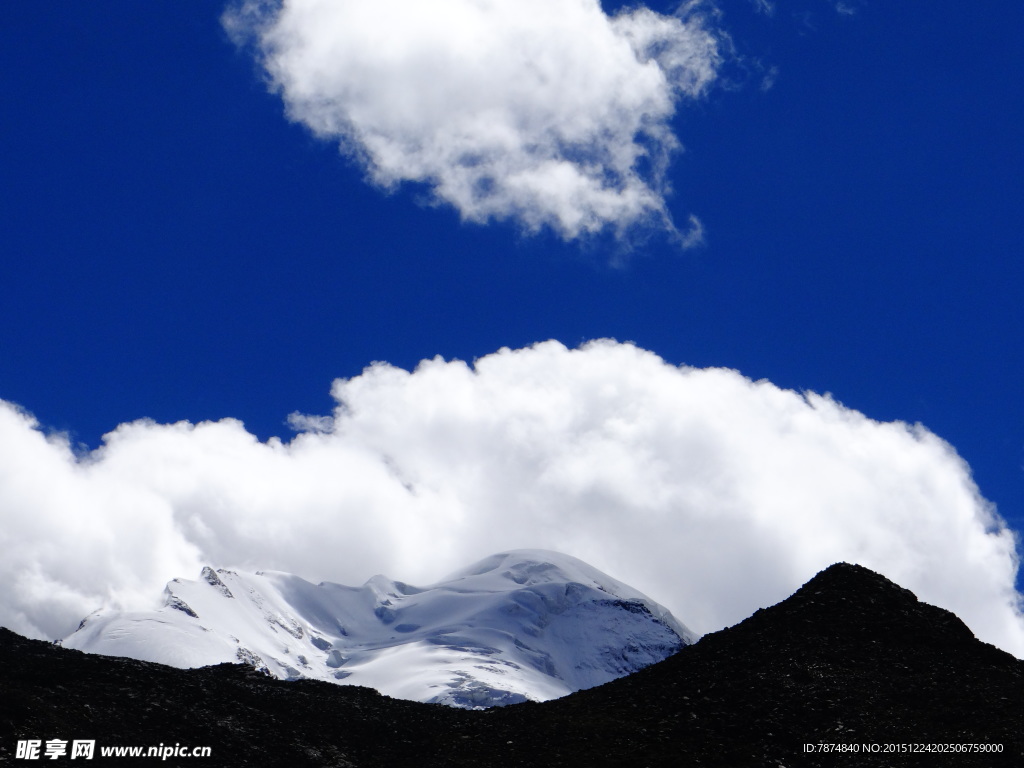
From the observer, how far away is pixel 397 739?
51.0 metres

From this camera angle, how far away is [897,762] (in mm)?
44156

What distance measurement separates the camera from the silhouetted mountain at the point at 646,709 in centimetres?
4575

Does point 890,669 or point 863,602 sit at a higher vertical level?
point 863,602

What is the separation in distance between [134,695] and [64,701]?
3328 millimetres

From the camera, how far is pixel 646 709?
51625 mm

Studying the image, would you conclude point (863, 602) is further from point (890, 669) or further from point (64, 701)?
point (64, 701)

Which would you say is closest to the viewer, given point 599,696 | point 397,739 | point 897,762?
point 897,762

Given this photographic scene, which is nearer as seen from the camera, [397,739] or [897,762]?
[897,762]

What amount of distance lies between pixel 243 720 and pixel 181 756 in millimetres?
4914

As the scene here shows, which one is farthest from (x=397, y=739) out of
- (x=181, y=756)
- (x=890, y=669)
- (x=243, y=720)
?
(x=890, y=669)

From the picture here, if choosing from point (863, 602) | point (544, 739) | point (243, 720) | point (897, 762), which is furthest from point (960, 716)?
point (243, 720)

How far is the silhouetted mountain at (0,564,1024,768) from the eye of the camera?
45.8 meters

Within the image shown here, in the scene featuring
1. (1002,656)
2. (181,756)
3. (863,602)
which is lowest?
(181,756)

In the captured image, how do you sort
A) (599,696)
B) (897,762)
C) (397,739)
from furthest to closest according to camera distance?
(599,696) < (397,739) < (897,762)
